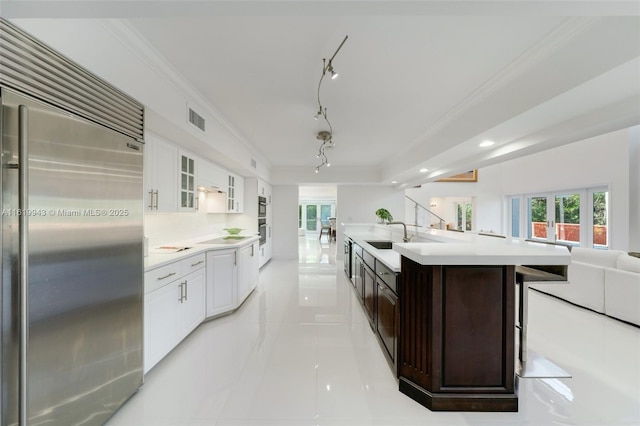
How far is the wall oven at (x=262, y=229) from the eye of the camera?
608cm

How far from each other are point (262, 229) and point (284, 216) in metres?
1.33

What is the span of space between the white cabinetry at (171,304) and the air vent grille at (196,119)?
56.6 inches

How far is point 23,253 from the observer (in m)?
1.17

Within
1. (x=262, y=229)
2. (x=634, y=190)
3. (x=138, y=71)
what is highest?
(x=138, y=71)

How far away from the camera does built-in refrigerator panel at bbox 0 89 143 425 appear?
1153 mm

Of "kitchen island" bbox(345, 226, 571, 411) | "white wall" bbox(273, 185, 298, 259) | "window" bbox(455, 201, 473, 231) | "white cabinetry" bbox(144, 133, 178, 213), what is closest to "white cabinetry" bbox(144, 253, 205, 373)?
"white cabinetry" bbox(144, 133, 178, 213)

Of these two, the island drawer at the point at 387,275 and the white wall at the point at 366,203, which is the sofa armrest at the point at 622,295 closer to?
the island drawer at the point at 387,275

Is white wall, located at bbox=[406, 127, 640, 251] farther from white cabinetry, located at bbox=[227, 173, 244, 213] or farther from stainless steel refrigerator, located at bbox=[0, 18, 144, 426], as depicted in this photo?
stainless steel refrigerator, located at bbox=[0, 18, 144, 426]

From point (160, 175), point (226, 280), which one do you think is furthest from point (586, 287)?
point (160, 175)

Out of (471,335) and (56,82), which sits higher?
(56,82)

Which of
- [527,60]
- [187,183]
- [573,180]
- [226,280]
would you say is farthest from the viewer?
[573,180]

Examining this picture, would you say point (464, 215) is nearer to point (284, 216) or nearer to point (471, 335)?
point (284, 216)

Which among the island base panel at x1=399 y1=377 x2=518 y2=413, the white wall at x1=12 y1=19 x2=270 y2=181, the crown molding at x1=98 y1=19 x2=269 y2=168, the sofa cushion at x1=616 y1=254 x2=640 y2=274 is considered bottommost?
the island base panel at x1=399 y1=377 x2=518 y2=413

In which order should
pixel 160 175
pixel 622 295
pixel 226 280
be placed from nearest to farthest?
pixel 160 175 → pixel 622 295 → pixel 226 280
